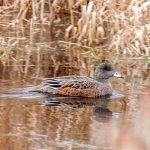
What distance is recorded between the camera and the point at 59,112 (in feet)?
23.8

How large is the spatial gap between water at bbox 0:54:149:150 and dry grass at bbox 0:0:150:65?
77 cm

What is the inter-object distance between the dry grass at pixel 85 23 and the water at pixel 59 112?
0.77 meters

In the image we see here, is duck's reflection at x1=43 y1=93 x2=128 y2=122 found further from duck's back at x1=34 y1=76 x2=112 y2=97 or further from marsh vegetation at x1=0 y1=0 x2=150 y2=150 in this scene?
duck's back at x1=34 y1=76 x2=112 y2=97

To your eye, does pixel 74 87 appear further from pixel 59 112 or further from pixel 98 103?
pixel 59 112

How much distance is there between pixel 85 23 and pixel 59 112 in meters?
3.37

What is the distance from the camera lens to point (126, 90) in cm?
825

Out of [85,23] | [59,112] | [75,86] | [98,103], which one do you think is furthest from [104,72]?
[85,23]

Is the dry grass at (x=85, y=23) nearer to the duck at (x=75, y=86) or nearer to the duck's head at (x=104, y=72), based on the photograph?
the duck's head at (x=104, y=72)

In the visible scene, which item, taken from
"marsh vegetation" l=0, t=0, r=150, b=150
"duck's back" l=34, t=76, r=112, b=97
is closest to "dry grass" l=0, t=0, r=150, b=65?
"marsh vegetation" l=0, t=0, r=150, b=150

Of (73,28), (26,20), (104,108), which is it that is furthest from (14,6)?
(104,108)

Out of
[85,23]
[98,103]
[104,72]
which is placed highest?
[85,23]

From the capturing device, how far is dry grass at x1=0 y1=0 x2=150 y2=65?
10.0 meters

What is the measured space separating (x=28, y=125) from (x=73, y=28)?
14.1 ft

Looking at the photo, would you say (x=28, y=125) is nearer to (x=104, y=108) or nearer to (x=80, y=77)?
(x=104, y=108)
